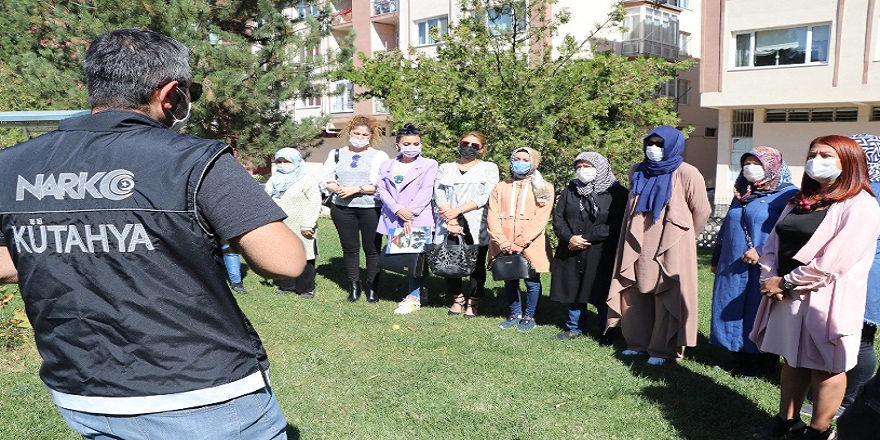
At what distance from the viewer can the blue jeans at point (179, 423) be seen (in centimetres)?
205

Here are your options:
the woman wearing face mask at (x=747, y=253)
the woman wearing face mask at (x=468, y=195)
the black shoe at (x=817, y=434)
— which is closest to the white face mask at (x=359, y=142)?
the woman wearing face mask at (x=468, y=195)

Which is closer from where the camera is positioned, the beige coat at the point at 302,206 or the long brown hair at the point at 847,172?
the long brown hair at the point at 847,172

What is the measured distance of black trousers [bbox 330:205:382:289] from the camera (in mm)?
7871

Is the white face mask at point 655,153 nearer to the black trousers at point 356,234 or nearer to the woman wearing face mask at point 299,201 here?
the black trousers at point 356,234

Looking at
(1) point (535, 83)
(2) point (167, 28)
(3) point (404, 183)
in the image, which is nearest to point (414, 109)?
(1) point (535, 83)

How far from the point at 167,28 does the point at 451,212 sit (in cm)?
768

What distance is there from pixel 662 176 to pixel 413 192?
2.82 metres

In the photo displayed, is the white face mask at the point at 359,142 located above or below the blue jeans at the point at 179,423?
above

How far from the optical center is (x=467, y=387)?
5082mm

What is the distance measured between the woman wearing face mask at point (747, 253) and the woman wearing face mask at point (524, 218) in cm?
168

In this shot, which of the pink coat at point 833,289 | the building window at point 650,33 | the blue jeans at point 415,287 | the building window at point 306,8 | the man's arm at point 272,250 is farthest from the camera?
the building window at point 650,33

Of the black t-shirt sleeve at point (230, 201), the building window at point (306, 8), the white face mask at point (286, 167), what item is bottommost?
the white face mask at point (286, 167)

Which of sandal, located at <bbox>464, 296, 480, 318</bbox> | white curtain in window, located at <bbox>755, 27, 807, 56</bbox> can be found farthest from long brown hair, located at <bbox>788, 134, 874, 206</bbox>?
white curtain in window, located at <bbox>755, 27, 807, 56</bbox>

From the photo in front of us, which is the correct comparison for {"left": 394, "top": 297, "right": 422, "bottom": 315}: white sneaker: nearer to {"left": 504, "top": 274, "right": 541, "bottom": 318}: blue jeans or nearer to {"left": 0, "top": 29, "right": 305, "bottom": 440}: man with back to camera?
{"left": 504, "top": 274, "right": 541, "bottom": 318}: blue jeans
